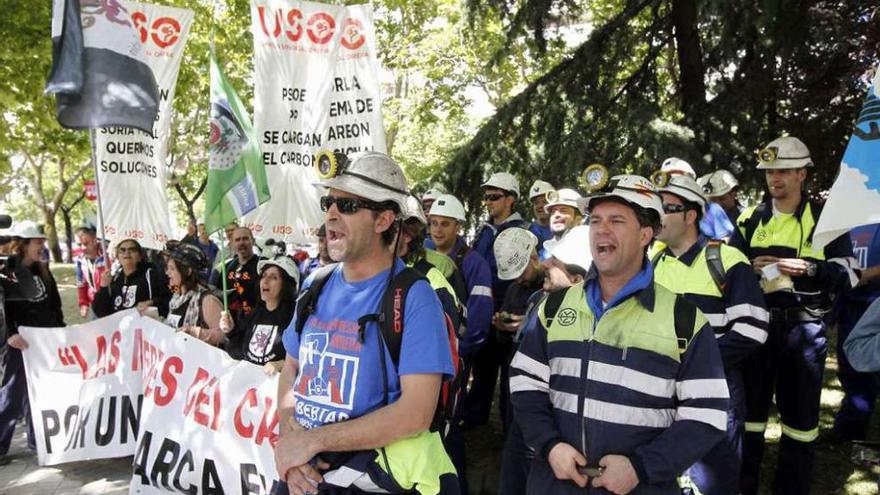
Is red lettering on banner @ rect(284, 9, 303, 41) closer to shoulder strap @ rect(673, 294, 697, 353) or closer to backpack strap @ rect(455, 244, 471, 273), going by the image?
backpack strap @ rect(455, 244, 471, 273)

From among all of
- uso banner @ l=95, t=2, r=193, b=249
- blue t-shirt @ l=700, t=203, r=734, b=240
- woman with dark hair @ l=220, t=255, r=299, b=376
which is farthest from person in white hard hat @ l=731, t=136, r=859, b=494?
uso banner @ l=95, t=2, r=193, b=249

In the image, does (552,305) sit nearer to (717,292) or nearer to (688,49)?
(717,292)

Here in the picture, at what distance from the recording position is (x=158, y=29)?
7.03 meters

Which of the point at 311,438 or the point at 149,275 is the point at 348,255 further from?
the point at 149,275

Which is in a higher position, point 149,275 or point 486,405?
point 149,275

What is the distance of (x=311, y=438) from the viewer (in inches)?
99.5

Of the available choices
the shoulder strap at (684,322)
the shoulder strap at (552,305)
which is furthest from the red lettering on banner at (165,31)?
the shoulder strap at (684,322)

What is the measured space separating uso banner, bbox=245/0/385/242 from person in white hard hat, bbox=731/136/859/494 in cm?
336

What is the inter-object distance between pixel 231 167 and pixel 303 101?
4.01ft

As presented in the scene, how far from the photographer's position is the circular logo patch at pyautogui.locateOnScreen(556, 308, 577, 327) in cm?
278

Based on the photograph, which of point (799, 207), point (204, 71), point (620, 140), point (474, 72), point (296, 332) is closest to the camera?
point (296, 332)

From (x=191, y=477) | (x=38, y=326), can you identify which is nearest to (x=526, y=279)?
(x=191, y=477)

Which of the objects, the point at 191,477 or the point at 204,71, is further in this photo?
the point at 204,71

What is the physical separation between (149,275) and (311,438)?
5.22 meters
